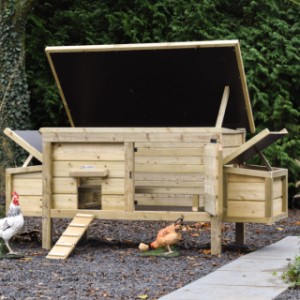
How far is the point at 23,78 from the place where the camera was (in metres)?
13.9

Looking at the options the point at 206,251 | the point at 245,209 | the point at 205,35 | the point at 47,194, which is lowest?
the point at 206,251

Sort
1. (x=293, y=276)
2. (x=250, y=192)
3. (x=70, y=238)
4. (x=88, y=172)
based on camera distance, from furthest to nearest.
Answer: (x=88, y=172)
(x=70, y=238)
(x=250, y=192)
(x=293, y=276)

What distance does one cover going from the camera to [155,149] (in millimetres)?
9617

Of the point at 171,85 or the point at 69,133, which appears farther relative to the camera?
the point at 171,85

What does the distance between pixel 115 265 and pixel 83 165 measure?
1.50 metres

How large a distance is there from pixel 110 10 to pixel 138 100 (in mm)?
5172

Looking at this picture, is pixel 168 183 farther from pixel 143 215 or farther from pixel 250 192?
pixel 250 192

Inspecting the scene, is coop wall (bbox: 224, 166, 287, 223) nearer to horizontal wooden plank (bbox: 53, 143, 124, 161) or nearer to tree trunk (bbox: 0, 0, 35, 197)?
horizontal wooden plank (bbox: 53, 143, 124, 161)

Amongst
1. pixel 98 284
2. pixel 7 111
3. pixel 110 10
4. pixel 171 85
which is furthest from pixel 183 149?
pixel 110 10

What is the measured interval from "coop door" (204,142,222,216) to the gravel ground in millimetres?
538

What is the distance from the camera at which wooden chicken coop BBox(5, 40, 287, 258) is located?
8.88 meters

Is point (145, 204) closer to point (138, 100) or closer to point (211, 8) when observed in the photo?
point (138, 100)

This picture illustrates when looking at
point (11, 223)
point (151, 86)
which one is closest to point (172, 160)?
point (151, 86)

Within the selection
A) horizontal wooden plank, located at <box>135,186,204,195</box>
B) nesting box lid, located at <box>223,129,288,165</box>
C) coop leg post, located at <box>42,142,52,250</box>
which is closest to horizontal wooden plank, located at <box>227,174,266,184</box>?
nesting box lid, located at <box>223,129,288,165</box>
